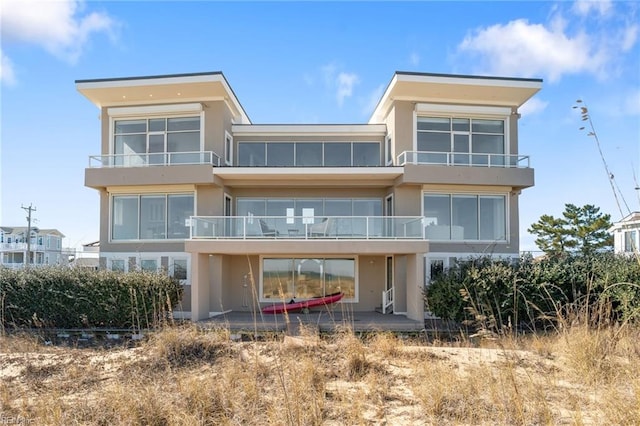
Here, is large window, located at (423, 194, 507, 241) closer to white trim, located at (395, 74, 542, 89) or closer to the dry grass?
white trim, located at (395, 74, 542, 89)

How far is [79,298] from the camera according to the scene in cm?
1414

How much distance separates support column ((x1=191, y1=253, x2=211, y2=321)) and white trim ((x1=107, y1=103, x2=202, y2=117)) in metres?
6.34

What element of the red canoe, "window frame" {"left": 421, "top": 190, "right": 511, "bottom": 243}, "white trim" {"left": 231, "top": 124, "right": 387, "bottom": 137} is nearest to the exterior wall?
"white trim" {"left": 231, "top": 124, "right": 387, "bottom": 137}

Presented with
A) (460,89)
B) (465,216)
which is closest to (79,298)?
(465,216)

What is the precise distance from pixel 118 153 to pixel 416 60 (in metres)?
13.6

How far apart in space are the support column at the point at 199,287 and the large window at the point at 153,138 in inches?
195

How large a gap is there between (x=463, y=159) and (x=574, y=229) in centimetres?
1630

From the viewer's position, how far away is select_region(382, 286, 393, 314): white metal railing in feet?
56.9

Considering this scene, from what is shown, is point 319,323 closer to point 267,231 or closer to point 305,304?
point 305,304

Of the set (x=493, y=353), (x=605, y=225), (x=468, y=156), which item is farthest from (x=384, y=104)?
(x=605, y=225)

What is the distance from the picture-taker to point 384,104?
63.1 feet

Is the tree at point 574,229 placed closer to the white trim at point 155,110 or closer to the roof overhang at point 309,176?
the roof overhang at point 309,176

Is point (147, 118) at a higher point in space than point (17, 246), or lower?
higher

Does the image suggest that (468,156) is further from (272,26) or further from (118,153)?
(118,153)
